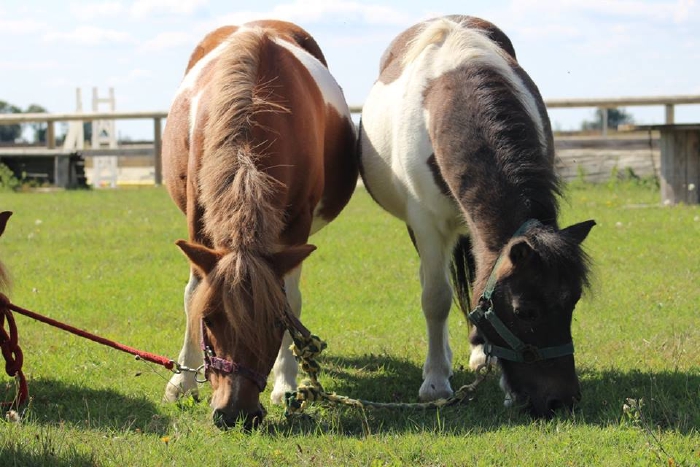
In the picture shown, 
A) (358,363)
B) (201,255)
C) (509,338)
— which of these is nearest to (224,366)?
(201,255)

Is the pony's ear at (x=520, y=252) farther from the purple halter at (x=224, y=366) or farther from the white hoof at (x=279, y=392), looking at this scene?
the white hoof at (x=279, y=392)

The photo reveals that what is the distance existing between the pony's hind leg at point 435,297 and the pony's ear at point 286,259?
142cm

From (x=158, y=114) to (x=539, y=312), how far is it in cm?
1554

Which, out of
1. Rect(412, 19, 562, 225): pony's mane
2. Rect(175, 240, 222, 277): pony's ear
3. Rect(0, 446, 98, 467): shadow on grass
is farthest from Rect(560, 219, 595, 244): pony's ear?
Rect(0, 446, 98, 467): shadow on grass

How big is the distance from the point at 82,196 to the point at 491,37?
447 inches

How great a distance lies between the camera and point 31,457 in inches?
150

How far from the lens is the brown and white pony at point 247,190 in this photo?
398 cm

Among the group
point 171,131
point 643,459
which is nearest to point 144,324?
point 171,131

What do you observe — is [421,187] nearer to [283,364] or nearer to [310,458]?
[283,364]

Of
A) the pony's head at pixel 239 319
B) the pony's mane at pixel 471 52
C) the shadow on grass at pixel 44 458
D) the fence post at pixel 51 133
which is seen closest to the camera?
the shadow on grass at pixel 44 458

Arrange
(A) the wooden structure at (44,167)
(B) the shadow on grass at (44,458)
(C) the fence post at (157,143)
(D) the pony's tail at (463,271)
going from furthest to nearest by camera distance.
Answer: (C) the fence post at (157,143) < (A) the wooden structure at (44,167) < (D) the pony's tail at (463,271) < (B) the shadow on grass at (44,458)

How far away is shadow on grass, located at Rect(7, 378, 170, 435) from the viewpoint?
4547 millimetres

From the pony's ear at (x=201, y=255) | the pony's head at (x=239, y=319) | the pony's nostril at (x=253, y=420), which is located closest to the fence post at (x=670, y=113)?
the pony's head at (x=239, y=319)

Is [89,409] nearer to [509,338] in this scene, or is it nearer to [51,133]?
[509,338]
